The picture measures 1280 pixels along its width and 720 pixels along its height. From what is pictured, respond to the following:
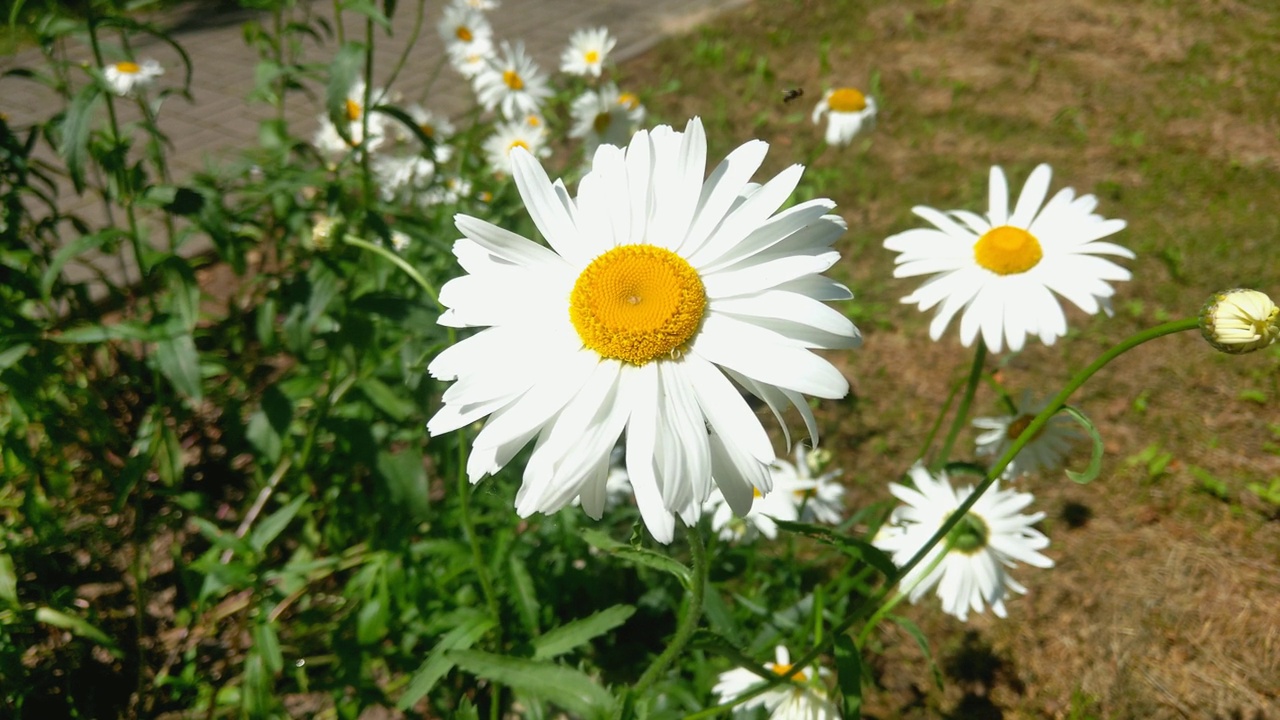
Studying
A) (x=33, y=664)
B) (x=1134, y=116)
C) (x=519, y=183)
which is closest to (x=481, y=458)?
(x=519, y=183)

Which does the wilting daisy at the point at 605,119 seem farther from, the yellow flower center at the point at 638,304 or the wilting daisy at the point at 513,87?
the yellow flower center at the point at 638,304

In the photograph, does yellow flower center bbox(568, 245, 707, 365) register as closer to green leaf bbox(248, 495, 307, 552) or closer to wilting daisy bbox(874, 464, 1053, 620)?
wilting daisy bbox(874, 464, 1053, 620)

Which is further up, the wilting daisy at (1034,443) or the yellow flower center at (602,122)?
the yellow flower center at (602,122)

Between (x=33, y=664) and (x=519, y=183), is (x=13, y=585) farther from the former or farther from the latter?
(x=519, y=183)

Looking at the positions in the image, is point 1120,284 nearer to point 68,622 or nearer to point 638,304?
point 638,304

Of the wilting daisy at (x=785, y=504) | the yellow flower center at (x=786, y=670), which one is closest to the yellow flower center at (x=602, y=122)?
the wilting daisy at (x=785, y=504)

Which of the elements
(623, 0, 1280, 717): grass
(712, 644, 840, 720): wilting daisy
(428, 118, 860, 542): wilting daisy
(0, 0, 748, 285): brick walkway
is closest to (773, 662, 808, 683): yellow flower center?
(712, 644, 840, 720): wilting daisy
